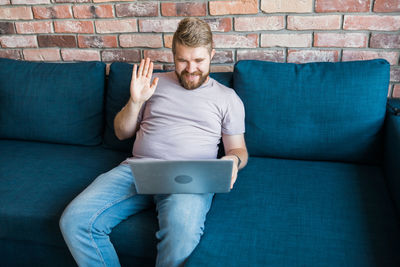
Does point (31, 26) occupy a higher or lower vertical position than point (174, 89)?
higher

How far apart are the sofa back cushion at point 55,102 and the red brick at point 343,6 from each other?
1.16m

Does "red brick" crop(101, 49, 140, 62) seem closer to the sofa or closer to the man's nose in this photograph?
the sofa

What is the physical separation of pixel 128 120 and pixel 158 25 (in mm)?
675

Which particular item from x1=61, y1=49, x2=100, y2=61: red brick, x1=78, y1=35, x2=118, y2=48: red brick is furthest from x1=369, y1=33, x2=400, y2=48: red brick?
x1=61, y1=49, x2=100, y2=61: red brick

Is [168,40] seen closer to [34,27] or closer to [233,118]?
[233,118]

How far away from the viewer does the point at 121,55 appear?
211 centimetres

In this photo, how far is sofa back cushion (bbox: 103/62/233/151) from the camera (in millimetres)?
1841

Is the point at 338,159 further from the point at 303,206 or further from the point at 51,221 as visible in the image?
the point at 51,221

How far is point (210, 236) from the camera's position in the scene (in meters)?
1.23

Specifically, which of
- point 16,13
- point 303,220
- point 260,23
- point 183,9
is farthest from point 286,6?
point 16,13

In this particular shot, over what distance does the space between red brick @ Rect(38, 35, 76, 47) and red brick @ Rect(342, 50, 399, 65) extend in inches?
60.4

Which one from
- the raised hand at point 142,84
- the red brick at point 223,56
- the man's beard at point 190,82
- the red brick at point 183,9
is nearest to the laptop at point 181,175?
the raised hand at point 142,84

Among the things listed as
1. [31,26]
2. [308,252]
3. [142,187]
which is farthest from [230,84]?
[31,26]

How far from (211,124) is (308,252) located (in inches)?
25.3
